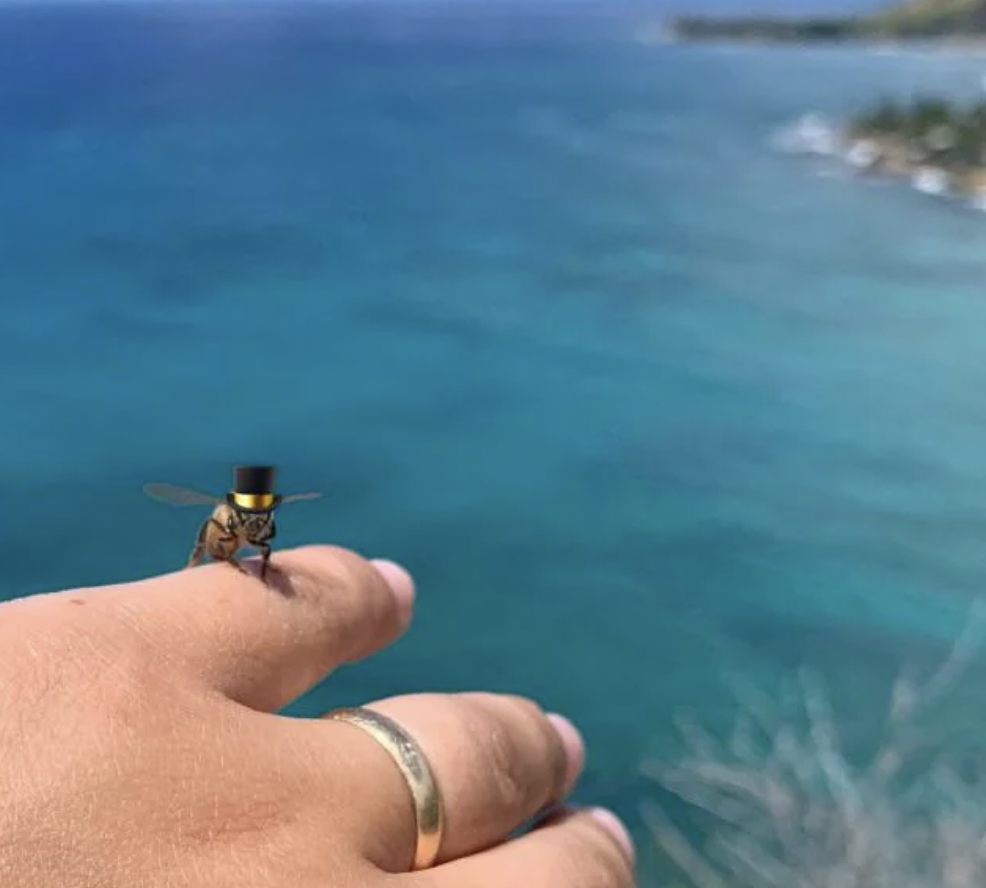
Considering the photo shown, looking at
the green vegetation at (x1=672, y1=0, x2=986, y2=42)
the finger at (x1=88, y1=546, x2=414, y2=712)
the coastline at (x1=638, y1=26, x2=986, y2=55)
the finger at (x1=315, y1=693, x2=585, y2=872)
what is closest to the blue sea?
the coastline at (x1=638, y1=26, x2=986, y2=55)

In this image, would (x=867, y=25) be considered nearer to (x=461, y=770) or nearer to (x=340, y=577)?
(x=340, y=577)

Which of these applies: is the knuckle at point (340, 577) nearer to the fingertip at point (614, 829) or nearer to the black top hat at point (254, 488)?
the black top hat at point (254, 488)

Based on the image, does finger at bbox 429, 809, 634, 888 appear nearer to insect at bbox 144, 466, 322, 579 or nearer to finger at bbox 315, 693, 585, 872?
finger at bbox 315, 693, 585, 872

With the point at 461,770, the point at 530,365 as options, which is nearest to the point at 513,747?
the point at 461,770

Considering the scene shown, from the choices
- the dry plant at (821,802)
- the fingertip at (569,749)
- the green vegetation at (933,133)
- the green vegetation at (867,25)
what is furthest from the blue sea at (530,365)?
the fingertip at (569,749)

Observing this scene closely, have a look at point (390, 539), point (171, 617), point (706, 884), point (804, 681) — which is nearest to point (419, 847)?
point (171, 617)

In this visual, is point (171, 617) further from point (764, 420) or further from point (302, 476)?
point (764, 420)
